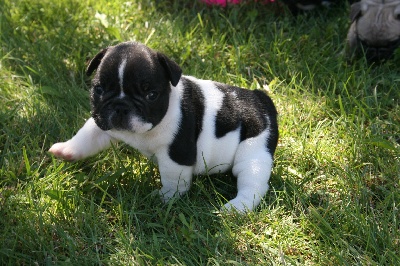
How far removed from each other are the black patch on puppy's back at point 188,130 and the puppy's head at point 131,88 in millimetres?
169

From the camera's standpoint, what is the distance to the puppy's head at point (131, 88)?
11.6 feet

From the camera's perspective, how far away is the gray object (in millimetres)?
5602

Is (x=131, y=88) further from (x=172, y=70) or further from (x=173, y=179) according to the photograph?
(x=173, y=179)

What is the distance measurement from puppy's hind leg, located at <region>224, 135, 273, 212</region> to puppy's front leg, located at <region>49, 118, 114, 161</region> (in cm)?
88

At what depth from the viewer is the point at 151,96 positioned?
359cm

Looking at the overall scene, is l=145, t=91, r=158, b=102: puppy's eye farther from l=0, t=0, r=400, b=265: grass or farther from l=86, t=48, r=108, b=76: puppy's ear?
l=0, t=0, r=400, b=265: grass

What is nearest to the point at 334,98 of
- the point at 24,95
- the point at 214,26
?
the point at 214,26

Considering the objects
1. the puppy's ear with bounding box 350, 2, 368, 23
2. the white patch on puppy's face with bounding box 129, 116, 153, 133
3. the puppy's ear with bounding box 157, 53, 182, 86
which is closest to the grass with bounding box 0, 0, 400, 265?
the puppy's ear with bounding box 350, 2, 368, 23

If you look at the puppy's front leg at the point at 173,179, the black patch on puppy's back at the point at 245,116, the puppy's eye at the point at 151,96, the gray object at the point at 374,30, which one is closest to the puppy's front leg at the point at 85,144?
the puppy's front leg at the point at 173,179

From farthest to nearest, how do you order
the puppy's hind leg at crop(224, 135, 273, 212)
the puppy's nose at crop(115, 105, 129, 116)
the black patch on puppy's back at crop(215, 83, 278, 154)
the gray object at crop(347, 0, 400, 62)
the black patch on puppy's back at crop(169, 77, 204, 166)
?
1. the gray object at crop(347, 0, 400, 62)
2. the black patch on puppy's back at crop(215, 83, 278, 154)
3. the puppy's hind leg at crop(224, 135, 273, 212)
4. the black patch on puppy's back at crop(169, 77, 204, 166)
5. the puppy's nose at crop(115, 105, 129, 116)

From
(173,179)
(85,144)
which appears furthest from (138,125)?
(85,144)

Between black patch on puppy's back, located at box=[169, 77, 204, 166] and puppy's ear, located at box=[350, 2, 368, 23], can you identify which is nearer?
black patch on puppy's back, located at box=[169, 77, 204, 166]

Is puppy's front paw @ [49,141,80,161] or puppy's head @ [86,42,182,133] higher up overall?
puppy's head @ [86,42,182,133]

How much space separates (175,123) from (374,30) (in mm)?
2779
